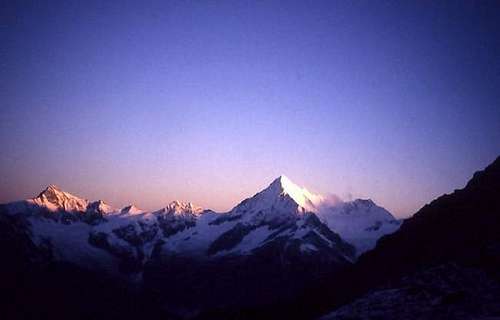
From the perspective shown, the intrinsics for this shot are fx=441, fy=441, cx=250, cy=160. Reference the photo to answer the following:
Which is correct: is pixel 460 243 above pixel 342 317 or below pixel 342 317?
above

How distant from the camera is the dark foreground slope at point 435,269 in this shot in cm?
3372

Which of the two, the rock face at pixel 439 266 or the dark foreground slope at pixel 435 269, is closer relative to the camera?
the rock face at pixel 439 266

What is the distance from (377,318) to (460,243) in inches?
832

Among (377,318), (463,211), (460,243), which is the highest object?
(463,211)

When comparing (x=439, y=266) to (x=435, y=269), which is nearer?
(x=435, y=269)

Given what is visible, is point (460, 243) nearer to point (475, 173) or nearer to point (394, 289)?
point (394, 289)

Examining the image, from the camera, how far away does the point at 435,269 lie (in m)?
39.1

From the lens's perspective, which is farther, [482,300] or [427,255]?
[427,255]

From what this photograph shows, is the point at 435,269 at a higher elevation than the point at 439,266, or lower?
lower

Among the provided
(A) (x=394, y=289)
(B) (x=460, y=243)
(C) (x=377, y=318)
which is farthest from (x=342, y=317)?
(B) (x=460, y=243)

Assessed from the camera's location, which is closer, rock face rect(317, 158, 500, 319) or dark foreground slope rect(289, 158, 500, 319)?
rock face rect(317, 158, 500, 319)

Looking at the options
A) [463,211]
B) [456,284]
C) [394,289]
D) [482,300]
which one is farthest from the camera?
[463,211]

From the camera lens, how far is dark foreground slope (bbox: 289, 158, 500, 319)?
33.7 m

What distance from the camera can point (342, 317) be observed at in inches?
1420
